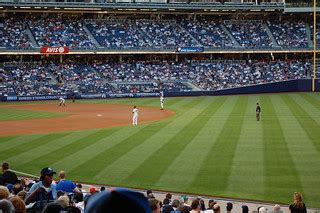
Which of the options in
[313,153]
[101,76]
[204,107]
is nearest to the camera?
[313,153]

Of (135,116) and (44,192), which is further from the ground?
(44,192)

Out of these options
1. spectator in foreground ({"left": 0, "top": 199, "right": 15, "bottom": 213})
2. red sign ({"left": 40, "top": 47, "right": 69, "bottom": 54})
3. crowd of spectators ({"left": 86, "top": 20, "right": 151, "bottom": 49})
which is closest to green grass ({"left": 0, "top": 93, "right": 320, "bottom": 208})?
spectator in foreground ({"left": 0, "top": 199, "right": 15, "bottom": 213})

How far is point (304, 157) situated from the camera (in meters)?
21.8

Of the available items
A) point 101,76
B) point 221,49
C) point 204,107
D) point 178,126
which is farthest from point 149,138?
point 221,49

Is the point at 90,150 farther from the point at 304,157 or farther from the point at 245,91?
the point at 245,91

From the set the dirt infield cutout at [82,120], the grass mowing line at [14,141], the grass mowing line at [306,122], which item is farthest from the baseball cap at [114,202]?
the dirt infield cutout at [82,120]

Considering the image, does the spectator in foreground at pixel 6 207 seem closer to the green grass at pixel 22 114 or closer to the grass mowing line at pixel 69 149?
the grass mowing line at pixel 69 149

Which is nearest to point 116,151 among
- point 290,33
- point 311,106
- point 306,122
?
point 306,122

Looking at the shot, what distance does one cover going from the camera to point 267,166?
20.2m

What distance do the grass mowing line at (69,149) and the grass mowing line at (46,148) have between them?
277 millimetres

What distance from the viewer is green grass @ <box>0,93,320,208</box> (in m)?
17.6

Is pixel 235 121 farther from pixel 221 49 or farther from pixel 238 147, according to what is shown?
pixel 221 49

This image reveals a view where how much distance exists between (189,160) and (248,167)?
2.79 metres

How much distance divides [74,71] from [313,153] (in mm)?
48260
